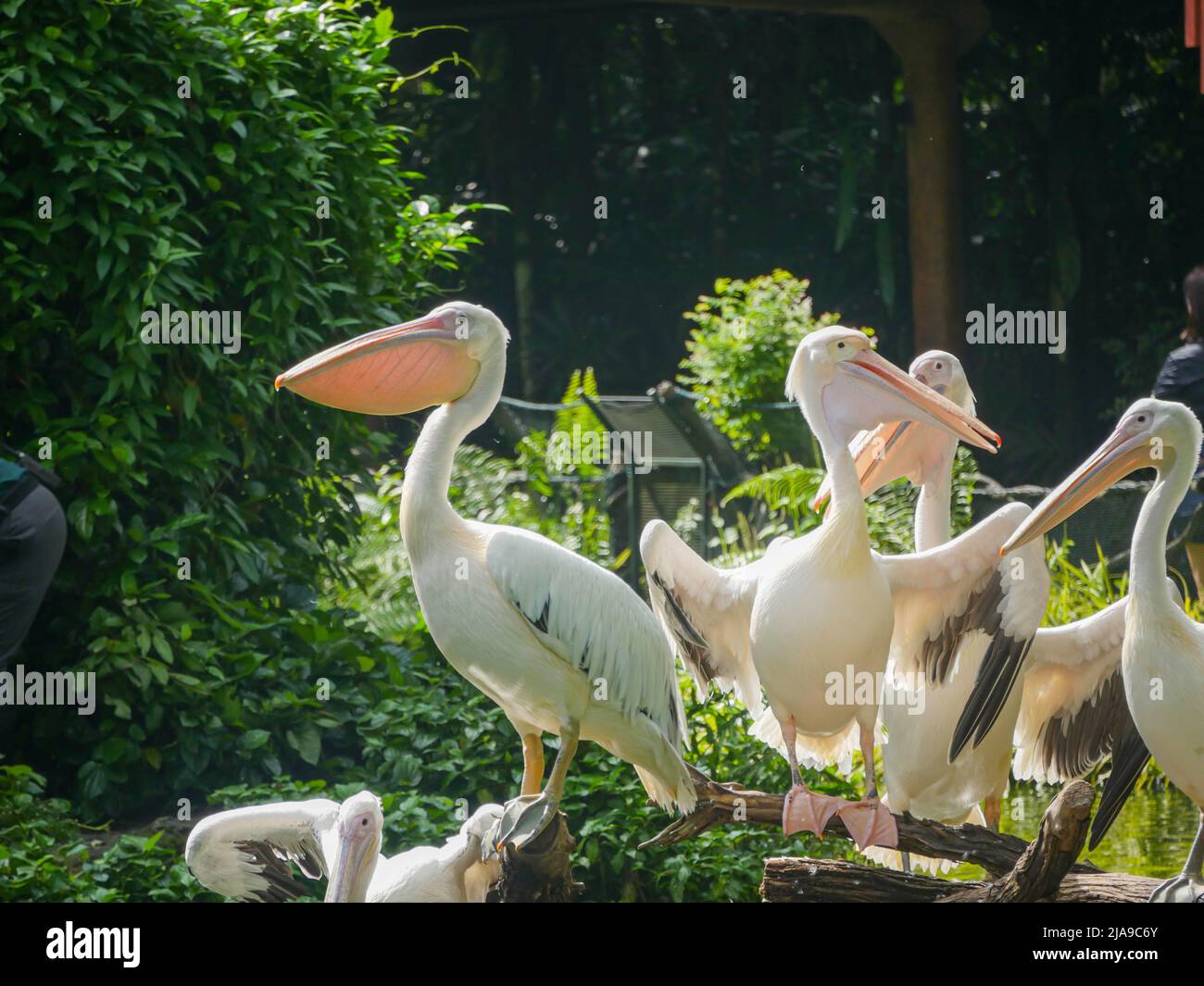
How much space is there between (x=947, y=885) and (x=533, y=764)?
4.19 feet

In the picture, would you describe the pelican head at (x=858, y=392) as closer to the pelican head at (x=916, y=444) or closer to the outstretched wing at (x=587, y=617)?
the pelican head at (x=916, y=444)

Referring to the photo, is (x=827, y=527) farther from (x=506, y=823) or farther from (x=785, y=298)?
(x=785, y=298)

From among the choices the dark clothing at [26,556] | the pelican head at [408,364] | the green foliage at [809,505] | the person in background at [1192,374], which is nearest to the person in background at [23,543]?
the dark clothing at [26,556]

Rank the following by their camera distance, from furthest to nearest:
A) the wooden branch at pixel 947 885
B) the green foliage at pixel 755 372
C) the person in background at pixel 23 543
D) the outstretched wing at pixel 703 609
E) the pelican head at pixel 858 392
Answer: the green foliage at pixel 755 372
the person in background at pixel 23 543
the outstretched wing at pixel 703 609
the pelican head at pixel 858 392
the wooden branch at pixel 947 885

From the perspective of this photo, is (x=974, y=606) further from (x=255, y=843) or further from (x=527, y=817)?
(x=255, y=843)

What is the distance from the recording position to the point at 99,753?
604cm

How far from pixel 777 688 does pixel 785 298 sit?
17.9 feet

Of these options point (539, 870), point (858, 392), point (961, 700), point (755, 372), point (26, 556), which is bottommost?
point (539, 870)

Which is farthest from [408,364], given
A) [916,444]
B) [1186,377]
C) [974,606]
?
[1186,377]

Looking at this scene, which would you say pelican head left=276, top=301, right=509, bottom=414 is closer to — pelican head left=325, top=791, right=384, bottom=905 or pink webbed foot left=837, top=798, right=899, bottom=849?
pelican head left=325, top=791, right=384, bottom=905

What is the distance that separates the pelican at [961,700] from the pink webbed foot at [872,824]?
0.42 metres

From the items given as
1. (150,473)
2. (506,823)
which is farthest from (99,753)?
(506,823)

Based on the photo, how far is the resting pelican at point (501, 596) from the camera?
448 cm

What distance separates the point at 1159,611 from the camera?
4160mm
